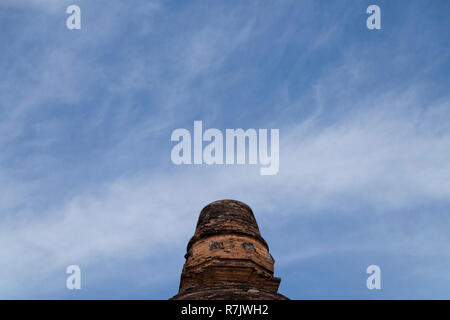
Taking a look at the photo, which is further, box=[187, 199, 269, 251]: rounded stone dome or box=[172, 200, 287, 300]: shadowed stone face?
box=[187, 199, 269, 251]: rounded stone dome

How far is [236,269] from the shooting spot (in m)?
7.53

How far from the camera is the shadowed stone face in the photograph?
693 cm

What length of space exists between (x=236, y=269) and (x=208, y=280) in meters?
0.56

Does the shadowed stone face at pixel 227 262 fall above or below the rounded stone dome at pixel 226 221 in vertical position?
below

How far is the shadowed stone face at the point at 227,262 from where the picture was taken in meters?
6.93

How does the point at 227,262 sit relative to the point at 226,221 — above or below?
below

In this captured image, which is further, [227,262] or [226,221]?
[226,221]

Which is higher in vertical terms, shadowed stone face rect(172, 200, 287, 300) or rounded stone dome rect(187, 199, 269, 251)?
rounded stone dome rect(187, 199, 269, 251)

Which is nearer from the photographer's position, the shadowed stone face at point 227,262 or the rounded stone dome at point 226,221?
the shadowed stone face at point 227,262

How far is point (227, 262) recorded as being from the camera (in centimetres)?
752
